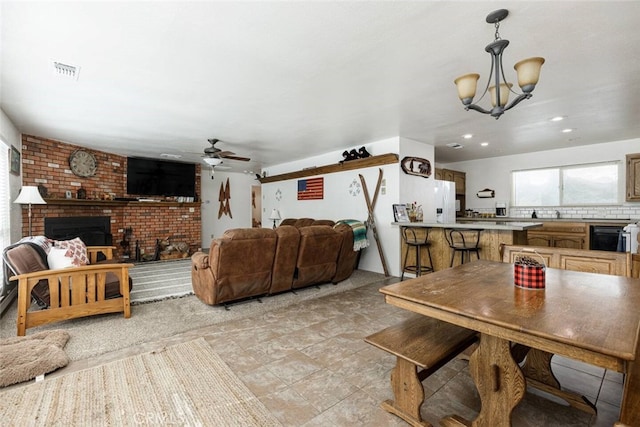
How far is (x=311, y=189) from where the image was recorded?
6.99 metres

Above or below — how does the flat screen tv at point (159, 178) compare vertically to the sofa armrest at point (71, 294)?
above

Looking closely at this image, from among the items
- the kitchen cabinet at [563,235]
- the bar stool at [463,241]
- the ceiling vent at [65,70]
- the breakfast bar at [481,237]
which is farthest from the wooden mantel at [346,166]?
the ceiling vent at [65,70]

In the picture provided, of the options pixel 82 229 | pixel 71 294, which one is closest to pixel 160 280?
pixel 71 294

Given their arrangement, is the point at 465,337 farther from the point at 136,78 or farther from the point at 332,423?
the point at 136,78

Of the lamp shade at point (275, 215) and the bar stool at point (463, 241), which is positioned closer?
the bar stool at point (463, 241)

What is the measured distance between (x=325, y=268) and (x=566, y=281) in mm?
2920

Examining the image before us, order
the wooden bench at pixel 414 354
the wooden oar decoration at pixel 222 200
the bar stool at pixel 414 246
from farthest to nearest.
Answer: the wooden oar decoration at pixel 222 200 < the bar stool at pixel 414 246 < the wooden bench at pixel 414 354

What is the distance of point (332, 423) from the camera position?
163 cm

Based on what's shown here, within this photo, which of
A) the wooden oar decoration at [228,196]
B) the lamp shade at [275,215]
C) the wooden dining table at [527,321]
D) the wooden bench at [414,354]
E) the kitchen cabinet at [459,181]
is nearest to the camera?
the wooden dining table at [527,321]

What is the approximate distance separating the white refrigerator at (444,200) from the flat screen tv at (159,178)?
6.13 metres

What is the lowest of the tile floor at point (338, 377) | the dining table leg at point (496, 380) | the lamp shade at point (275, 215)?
the tile floor at point (338, 377)

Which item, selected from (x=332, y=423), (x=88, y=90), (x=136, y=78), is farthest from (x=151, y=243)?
(x=332, y=423)

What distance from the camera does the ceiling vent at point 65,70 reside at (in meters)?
2.58

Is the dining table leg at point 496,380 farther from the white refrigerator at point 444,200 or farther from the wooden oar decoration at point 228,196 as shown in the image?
the wooden oar decoration at point 228,196
